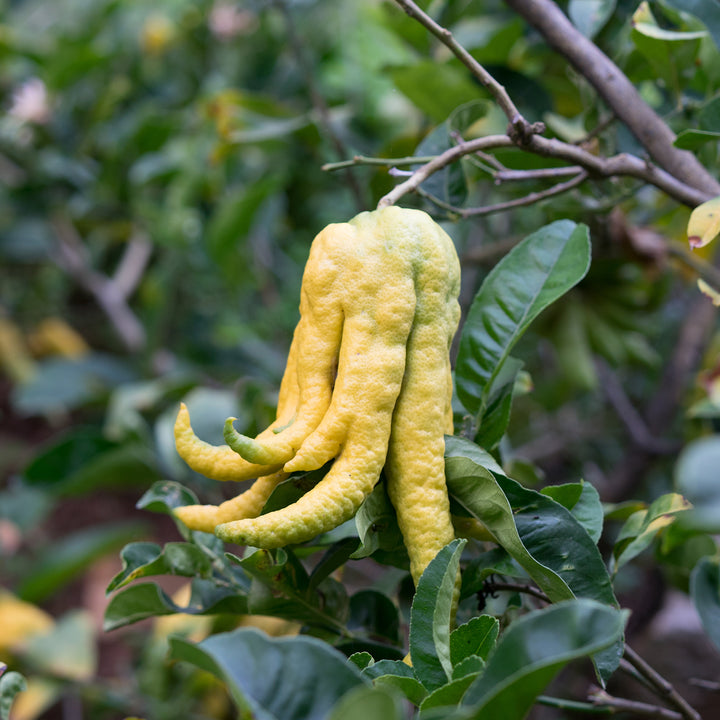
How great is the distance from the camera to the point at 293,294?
174cm

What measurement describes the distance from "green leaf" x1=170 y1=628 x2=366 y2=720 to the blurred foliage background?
1.53 feet

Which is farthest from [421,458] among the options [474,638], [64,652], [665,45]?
[64,652]

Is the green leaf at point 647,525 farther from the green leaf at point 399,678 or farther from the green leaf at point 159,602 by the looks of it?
the green leaf at point 159,602

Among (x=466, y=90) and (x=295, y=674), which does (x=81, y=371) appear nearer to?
(x=466, y=90)

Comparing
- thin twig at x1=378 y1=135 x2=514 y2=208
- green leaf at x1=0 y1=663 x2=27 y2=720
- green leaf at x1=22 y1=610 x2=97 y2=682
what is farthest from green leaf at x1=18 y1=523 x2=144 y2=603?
thin twig at x1=378 y1=135 x2=514 y2=208

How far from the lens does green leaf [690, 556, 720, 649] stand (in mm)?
→ 696

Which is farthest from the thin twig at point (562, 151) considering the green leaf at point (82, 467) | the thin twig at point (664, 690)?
the green leaf at point (82, 467)

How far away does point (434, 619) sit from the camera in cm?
48

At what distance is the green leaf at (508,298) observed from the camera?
0.63 metres

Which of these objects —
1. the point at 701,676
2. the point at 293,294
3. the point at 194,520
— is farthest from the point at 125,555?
the point at 701,676

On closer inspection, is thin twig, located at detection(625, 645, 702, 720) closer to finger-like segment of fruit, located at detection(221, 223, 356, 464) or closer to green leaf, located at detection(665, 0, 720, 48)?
finger-like segment of fruit, located at detection(221, 223, 356, 464)

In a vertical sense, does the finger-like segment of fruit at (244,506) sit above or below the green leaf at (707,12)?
below

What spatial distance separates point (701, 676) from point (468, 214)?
1.25m

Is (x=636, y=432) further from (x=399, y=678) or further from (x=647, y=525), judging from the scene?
(x=399, y=678)
